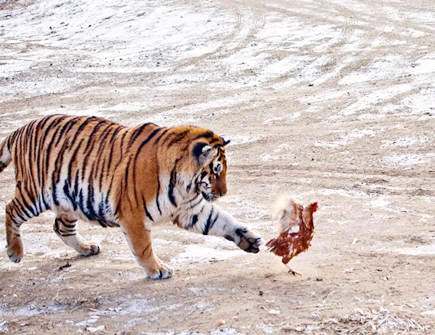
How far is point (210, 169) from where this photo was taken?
532 cm

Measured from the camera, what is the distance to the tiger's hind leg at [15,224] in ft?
19.9

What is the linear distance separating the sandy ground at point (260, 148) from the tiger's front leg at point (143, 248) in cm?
12

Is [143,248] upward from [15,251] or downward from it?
upward

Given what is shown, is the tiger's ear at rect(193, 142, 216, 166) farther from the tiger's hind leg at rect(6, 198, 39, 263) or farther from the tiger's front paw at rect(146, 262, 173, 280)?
the tiger's hind leg at rect(6, 198, 39, 263)

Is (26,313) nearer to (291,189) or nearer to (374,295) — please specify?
(374,295)

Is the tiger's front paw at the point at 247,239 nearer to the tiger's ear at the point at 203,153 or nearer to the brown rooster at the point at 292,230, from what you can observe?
the brown rooster at the point at 292,230

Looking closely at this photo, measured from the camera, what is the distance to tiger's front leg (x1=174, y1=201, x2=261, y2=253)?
562 cm

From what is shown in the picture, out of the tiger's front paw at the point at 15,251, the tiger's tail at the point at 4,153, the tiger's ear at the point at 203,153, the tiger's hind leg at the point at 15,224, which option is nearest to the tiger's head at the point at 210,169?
the tiger's ear at the point at 203,153

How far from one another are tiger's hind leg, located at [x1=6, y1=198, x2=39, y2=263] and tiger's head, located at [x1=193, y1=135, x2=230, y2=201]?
1644mm

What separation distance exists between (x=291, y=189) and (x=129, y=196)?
2.88m

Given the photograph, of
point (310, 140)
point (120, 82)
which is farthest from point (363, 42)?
point (310, 140)

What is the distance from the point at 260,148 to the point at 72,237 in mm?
3743

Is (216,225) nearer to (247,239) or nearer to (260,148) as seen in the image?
(247,239)

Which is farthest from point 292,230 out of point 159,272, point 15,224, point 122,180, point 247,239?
point 15,224
